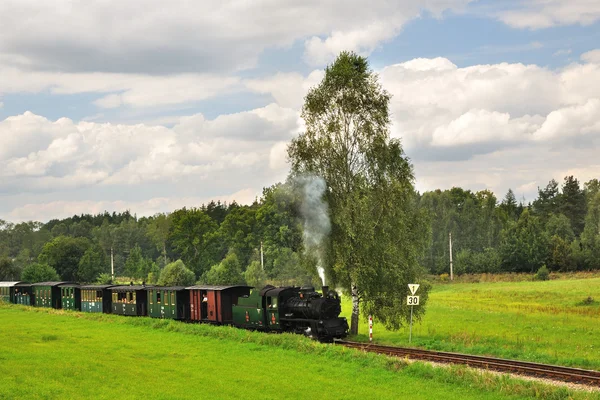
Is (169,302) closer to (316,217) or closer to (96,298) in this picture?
(96,298)

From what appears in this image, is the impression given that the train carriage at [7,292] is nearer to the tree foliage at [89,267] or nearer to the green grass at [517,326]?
the tree foliage at [89,267]

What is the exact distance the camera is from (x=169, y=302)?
47.9 meters

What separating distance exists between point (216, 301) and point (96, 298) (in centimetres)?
2153

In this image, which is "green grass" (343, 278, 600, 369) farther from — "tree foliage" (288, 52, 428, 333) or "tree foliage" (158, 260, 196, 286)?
"tree foliage" (158, 260, 196, 286)

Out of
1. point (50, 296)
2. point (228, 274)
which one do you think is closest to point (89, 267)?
point (228, 274)

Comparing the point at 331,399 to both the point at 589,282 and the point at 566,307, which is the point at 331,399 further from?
the point at 589,282

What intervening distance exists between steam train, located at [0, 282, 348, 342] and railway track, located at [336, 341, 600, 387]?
10.6ft

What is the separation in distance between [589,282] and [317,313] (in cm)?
5686

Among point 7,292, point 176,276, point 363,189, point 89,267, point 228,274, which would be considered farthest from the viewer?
point 89,267

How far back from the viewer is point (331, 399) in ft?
69.0

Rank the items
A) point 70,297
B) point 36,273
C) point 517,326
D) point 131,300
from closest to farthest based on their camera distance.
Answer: point 517,326, point 131,300, point 70,297, point 36,273

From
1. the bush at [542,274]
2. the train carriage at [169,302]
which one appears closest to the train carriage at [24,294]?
the train carriage at [169,302]

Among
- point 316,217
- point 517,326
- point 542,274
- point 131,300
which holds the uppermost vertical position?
point 316,217

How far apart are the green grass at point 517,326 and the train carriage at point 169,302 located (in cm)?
1380
